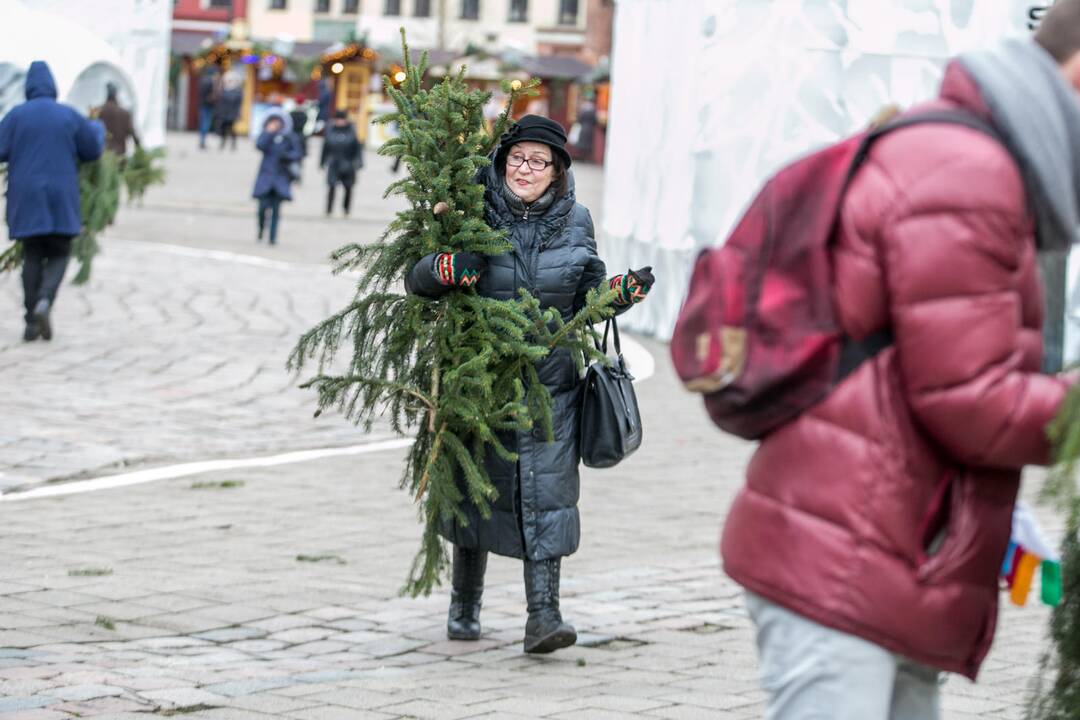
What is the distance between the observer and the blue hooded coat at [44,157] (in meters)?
13.4

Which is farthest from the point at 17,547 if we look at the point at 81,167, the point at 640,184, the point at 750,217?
the point at 640,184

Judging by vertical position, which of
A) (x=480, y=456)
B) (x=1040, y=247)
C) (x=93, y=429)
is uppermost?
(x=1040, y=247)

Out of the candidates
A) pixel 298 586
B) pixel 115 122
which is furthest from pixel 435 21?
pixel 298 586

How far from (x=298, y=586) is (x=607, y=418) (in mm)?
1578

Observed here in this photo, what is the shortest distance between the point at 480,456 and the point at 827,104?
945cm

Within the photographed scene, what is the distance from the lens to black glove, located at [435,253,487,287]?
20.4 ft

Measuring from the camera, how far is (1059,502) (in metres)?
3.13

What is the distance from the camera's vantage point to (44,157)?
13.6 meters

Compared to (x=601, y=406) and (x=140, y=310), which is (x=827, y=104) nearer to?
(x=140, y=310)

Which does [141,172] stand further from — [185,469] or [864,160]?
[864,160]

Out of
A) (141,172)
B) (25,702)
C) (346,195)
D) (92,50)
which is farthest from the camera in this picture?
(346,195)

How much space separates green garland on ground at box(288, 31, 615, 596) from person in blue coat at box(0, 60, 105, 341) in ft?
24.3

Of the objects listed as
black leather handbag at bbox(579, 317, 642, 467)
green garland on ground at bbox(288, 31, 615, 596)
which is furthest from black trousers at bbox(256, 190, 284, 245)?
black leather handbag at bbox(579, 317, 642, 467)

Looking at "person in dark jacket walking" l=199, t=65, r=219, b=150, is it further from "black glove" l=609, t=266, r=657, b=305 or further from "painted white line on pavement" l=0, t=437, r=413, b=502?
"black glove" l=609, t=266, r=657, b=305
